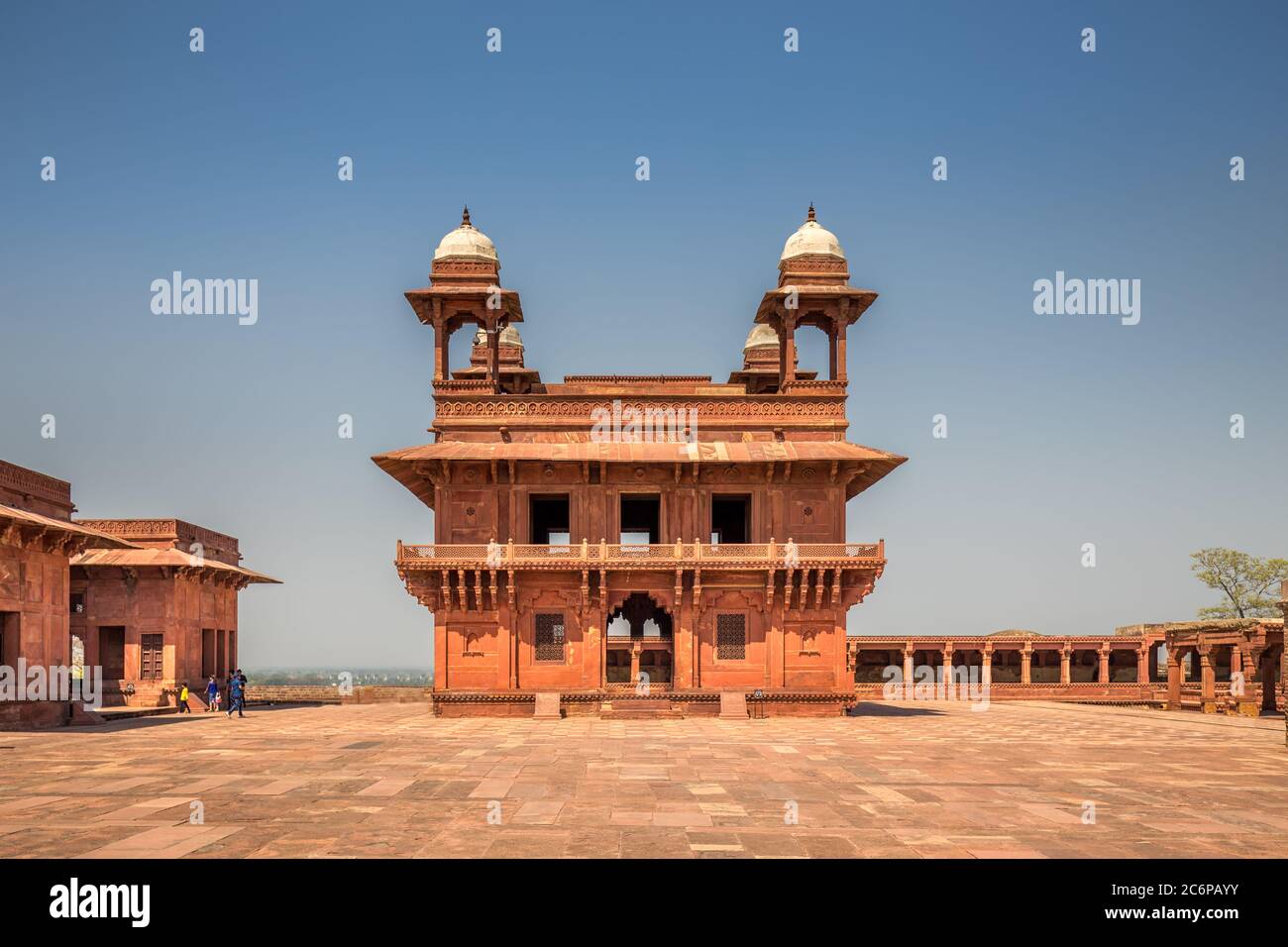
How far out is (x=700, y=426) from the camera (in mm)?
29516

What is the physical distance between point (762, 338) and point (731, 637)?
669 inches

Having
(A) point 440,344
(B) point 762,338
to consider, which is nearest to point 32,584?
(A) point 440,344

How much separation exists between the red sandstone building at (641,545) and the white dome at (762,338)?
1062 centimetres

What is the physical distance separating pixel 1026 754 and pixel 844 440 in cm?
1290

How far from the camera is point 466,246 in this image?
30.7 metres

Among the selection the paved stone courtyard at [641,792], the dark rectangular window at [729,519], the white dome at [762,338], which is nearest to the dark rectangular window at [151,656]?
the paved stone courtyard at [641,792]

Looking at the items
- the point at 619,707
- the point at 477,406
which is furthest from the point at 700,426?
the point at 619,707

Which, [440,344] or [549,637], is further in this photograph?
[440,344]

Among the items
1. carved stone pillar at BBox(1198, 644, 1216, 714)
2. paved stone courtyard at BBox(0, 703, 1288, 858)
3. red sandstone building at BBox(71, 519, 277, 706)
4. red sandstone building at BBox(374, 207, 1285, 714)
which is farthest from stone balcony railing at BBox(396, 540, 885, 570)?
carved stone pillar at BBox(1198, 644, 1216, 714)

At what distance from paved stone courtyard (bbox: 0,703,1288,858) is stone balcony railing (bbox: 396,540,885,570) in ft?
17.9

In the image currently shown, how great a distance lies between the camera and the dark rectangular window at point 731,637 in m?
28.5

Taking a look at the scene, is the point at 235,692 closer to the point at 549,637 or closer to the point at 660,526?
the point at 549,637
